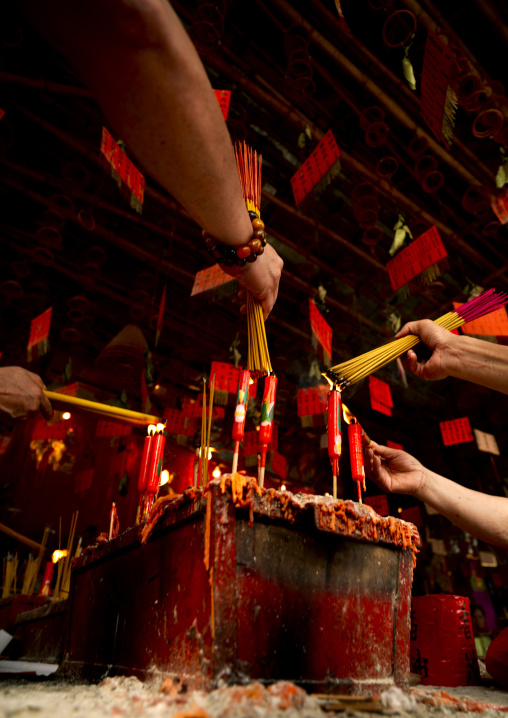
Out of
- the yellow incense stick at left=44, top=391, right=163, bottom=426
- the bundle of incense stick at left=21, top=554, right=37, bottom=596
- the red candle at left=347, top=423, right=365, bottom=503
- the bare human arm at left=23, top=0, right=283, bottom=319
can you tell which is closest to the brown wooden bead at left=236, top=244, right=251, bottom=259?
the bare human arm at left=23, top=0, right=283, bottom=319

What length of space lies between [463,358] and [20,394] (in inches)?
79.9

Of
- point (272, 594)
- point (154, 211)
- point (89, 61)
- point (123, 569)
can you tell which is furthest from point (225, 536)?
point (154, 211)

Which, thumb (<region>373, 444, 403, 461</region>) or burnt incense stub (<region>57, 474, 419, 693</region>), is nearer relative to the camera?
burnt incense stub (<region>57, 474, 419, 693</region>)

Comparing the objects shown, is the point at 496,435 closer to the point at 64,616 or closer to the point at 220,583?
the point at 64,616

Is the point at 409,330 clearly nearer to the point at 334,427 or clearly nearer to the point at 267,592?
the point at 334,427

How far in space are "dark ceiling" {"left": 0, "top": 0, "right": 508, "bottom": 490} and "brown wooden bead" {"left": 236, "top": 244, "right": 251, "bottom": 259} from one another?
9.11 feet

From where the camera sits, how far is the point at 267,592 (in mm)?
1114

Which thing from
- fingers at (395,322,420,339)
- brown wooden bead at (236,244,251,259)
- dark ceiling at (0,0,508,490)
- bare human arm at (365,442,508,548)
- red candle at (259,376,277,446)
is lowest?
bare human arm at (365,442,508,548)

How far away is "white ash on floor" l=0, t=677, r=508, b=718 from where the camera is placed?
0.83 m

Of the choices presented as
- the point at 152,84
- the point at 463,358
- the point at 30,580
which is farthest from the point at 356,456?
the point at 30,580

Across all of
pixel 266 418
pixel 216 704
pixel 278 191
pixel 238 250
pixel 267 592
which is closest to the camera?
pixel 216 704

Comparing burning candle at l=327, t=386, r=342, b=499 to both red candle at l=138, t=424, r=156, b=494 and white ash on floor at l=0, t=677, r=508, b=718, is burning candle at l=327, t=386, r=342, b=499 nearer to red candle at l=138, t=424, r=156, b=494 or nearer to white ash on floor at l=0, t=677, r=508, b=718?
white ash on floor at l=0, t=677, r=508, b=718

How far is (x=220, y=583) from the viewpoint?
1028mm

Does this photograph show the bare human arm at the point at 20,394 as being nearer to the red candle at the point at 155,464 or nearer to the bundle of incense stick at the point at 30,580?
the red candle at the point at 155,464
